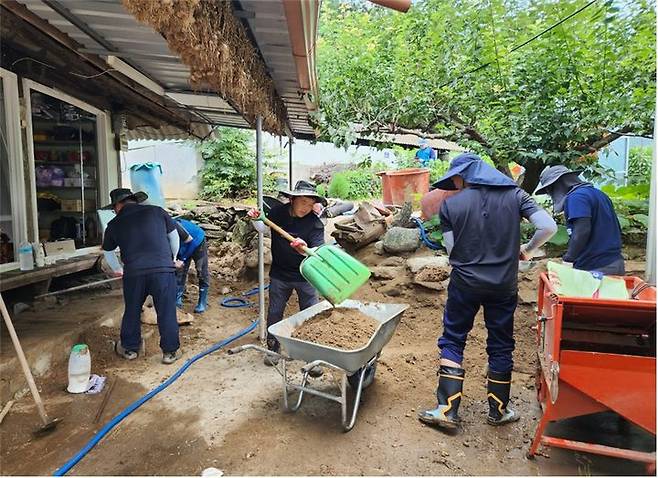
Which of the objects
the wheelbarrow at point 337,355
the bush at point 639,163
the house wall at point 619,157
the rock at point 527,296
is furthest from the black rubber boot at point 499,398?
the house wall at point 619,157

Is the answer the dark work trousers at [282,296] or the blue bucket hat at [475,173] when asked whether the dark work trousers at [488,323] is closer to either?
the blue bucket hat at [475,173]

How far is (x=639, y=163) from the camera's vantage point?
920 cm

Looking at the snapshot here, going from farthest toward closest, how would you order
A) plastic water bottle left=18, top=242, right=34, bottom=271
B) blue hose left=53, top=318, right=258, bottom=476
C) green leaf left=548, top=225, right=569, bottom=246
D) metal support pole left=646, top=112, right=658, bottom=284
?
1. green leaf left=548, top=225, right=569, bottom=246
2. plastic water bottle left=18, top=242, right=34, bottom=271
3. metal support pole left=646, top=112, right=658, bottom=284
4. blue hose left=53, top=318, right=258, bottom=476

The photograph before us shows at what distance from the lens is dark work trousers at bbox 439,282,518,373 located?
9.74ft

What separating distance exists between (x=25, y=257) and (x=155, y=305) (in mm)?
1396

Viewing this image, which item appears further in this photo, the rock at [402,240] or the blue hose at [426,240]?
the rock at [402,240]

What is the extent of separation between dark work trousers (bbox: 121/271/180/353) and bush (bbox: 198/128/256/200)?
9.53 metres

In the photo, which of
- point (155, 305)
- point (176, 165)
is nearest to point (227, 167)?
point (176, 165)

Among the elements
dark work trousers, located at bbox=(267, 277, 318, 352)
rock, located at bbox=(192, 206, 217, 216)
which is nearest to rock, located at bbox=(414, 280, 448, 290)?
dark work trousers, located at bbox=(267, 277, 318, 352)

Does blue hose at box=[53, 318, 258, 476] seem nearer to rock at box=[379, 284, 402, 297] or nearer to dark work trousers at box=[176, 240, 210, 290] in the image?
dark work trousers at box=[176, 240, 210, 290]

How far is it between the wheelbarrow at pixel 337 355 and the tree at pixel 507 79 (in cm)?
332

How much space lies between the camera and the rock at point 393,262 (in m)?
6.00

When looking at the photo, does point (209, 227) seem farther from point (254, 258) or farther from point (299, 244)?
point (299, 244)

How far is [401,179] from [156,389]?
584 cm
